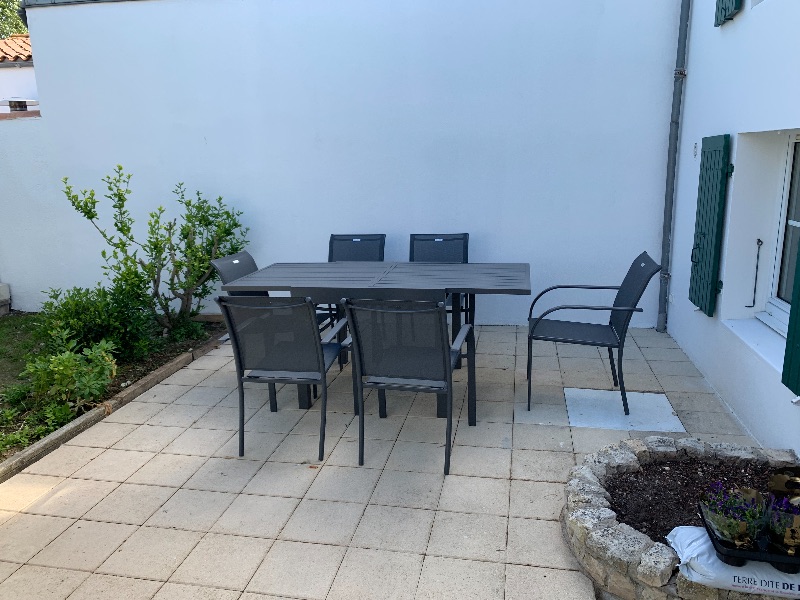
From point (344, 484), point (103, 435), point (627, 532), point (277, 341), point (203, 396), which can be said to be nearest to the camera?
point (627, 532)

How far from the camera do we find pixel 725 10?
3783mm

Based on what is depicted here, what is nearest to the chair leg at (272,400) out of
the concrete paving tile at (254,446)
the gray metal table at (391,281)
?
the gray metal table at (391,281)

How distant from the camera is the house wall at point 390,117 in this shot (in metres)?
5.14

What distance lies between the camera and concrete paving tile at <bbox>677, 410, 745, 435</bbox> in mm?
3412

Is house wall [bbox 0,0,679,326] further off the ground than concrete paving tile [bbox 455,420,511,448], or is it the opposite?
house wall [bbox 0,0,679,326]

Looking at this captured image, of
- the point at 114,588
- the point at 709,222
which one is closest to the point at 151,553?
the point at 114,588

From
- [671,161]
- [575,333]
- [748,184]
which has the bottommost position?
[575,333]

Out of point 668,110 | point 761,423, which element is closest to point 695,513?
point 761,423

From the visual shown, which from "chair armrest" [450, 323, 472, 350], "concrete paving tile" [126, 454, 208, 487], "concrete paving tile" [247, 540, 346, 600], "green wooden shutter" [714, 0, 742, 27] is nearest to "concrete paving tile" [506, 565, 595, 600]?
"concrete paving tile" [247, 540, 346, 600]

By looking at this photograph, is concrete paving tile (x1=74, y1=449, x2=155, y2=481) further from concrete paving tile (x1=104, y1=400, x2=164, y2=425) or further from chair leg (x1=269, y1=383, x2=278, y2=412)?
chair leg (x1=269, y1=383, x2=278, y2=412)

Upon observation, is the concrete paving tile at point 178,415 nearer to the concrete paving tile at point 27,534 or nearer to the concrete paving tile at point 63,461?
the concrete paving tile at point 63,461

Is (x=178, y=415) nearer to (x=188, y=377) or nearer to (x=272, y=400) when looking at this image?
(x=272, y=400)

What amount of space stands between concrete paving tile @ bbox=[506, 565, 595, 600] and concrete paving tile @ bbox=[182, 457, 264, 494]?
1.39 metres

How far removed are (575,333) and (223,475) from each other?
2.25m
